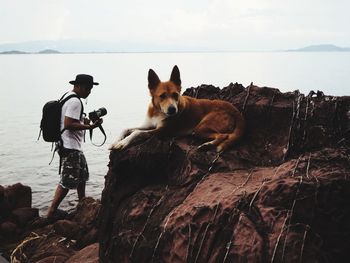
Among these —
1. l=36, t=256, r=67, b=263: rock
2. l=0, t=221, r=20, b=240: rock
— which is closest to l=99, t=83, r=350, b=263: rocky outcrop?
l=36, t=256, r=67, b=263: rock

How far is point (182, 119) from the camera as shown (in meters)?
6.95

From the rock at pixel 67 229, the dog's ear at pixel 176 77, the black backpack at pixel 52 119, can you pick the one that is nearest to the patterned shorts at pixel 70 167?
the black backpack at pixel 52 119

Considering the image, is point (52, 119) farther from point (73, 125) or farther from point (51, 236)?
point (51, 236)

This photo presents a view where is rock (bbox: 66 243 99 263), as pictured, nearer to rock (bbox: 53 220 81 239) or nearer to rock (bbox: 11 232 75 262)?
rock (bbox: 11 232 75 262)

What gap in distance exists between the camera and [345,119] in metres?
6.17

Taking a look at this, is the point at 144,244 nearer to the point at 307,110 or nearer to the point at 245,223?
the point at 245,223

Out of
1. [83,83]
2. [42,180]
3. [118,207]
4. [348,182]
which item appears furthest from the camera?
[42,180]

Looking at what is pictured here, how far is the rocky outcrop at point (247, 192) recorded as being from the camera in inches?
177

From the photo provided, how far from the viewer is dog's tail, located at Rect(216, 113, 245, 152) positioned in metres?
6.29

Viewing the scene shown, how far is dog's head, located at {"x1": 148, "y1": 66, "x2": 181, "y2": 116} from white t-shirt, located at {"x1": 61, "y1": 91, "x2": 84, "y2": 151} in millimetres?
2066

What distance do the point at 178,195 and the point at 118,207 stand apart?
1.13 m

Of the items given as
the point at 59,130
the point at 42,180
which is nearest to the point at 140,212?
the point at 59,130

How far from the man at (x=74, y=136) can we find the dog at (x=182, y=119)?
1.81 metres

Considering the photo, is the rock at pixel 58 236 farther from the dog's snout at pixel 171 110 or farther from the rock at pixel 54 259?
the dog's snout at pixel 171 110
